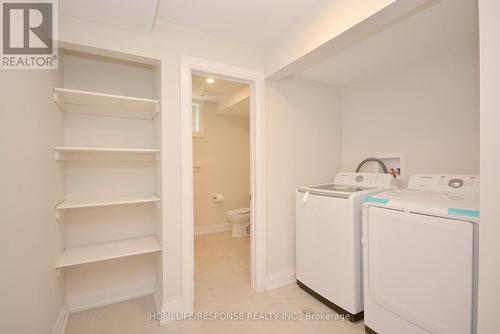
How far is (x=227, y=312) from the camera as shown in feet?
6.17

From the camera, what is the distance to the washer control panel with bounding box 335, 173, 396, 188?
2.02 m

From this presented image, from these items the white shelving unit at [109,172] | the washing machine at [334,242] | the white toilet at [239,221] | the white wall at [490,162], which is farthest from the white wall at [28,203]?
the white toilet at [239,221]

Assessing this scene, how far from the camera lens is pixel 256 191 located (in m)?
2.16

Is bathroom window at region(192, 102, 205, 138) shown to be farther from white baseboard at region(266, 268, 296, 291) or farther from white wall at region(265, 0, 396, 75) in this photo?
white baseboard at region(266, 268, 296, 291)

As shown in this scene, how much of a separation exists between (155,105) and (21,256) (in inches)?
50.4

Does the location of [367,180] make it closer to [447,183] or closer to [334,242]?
[447,183]

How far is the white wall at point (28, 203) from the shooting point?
1.01 metres

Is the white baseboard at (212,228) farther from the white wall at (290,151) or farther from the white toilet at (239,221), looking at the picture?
the white wall at (290,151)

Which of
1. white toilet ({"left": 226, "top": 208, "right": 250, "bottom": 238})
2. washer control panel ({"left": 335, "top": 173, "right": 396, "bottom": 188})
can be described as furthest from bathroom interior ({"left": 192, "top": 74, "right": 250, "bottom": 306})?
washer control panel ({"left": 335, "top": 173, "right": 396, "bottom": 188})

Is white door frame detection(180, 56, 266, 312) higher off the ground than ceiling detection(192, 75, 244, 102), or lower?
lower

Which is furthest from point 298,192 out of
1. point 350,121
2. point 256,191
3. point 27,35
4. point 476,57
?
point 27,35

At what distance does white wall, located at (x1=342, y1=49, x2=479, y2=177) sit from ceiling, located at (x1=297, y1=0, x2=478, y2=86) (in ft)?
0.45

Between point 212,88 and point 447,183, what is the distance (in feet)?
Answer: 9.34

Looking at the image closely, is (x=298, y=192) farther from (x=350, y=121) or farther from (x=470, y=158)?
(x=470, y=158)
